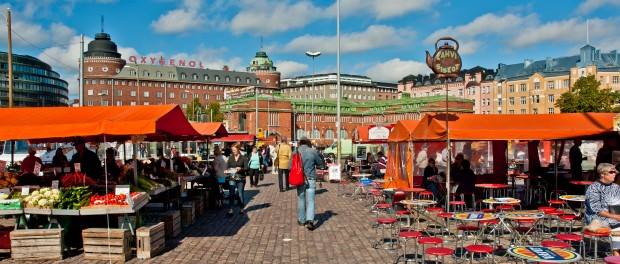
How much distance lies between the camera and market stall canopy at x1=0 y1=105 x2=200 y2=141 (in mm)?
9633

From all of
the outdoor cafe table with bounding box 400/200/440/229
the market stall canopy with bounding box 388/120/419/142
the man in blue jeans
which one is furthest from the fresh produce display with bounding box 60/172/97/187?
the market stall canopy with bounding box 388/120/419/142

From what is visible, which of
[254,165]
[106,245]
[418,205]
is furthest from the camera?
[254,165]

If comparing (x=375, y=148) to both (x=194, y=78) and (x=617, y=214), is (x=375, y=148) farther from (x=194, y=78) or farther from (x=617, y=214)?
(x=194, y=78)

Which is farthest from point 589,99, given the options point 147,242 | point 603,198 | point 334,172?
point 147,242

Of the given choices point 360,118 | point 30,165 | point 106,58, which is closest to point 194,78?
point 106,58

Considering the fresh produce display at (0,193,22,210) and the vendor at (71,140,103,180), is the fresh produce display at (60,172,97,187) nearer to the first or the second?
the fresh produce display at (0,193,22,210)

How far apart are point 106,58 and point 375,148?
107961mm

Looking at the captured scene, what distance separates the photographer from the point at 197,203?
580 inches

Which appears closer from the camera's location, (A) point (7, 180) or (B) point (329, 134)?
(A) point (7, 180)

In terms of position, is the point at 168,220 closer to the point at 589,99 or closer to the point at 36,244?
the point at 36,244

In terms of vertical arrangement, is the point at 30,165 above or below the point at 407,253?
above

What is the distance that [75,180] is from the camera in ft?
35.2

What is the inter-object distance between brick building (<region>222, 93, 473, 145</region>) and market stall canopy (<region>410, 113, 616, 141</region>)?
8826cm

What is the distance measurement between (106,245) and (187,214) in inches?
143
